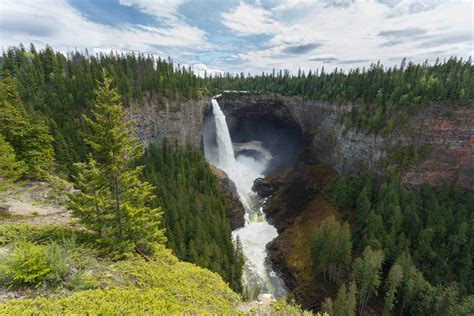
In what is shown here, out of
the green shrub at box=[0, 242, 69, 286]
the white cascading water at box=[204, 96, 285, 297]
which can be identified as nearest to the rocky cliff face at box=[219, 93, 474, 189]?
the white cascading water at box=[204, 96, 285, 297]

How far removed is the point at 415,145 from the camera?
50000mm

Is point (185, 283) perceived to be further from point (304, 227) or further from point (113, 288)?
point (304, 227)

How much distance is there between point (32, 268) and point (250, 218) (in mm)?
53748

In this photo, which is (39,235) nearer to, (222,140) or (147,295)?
(147,295)

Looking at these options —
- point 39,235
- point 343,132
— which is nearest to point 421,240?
point 343,132

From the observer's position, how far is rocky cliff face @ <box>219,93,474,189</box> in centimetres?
4731

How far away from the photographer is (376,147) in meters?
53.9

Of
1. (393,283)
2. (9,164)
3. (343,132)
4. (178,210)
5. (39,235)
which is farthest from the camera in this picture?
(343,132)

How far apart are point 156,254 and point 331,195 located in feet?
163

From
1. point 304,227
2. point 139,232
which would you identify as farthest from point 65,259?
point 304,227

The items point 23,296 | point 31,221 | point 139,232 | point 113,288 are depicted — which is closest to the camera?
point 23,296

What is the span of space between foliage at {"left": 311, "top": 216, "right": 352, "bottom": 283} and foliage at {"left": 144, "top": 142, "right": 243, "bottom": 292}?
13.7 metres

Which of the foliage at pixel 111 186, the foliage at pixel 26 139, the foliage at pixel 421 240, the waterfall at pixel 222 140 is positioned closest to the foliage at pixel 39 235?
the foliage at pixel 111 186

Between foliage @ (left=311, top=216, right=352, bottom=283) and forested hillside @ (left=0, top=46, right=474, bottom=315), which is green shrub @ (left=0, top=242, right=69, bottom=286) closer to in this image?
forested hillside @ (left=0, top=46, right=474, bottom=315)
